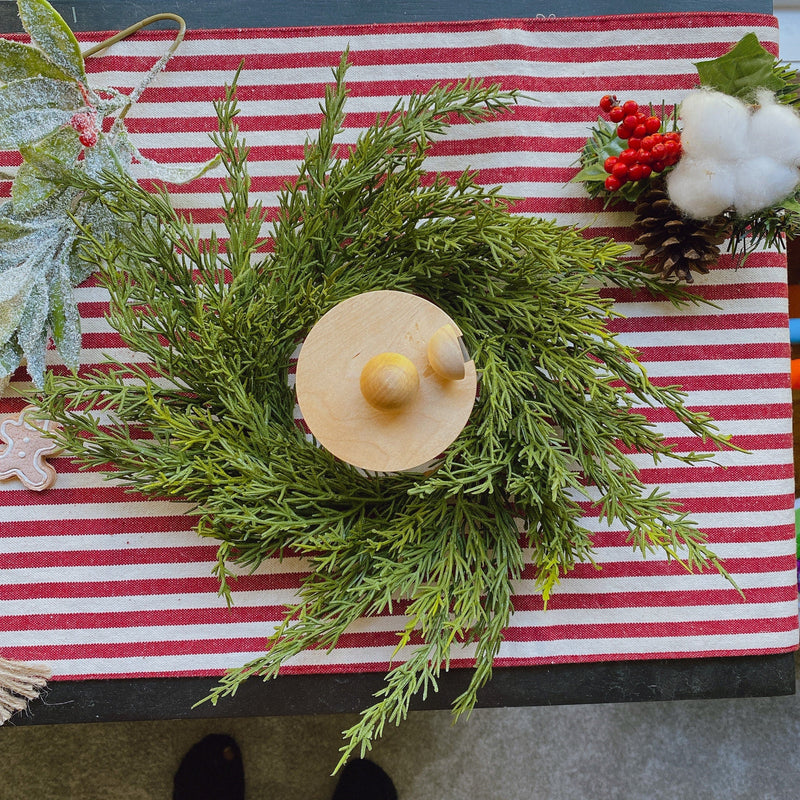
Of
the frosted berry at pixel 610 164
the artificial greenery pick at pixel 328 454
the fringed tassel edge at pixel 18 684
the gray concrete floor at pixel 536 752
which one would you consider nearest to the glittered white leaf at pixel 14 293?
the artificial greenery pick at pixel 328 454

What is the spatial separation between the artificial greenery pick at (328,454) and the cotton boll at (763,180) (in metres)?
0.19

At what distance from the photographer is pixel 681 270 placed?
2.81ft

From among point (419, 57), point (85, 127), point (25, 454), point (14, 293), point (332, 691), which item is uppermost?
point (419, 57)

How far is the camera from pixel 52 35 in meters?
0.79

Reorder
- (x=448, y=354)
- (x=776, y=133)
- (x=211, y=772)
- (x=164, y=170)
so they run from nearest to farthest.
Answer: (x=448, y=354) → (x=776, y=133) → (x=164, y=170) → (x=211, y=772)

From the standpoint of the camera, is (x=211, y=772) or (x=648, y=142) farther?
(x=211, y=772)

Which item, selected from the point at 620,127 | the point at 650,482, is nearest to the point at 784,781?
the point at 650,482

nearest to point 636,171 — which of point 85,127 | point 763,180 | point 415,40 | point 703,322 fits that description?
point 763,180

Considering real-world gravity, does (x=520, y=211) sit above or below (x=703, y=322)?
above

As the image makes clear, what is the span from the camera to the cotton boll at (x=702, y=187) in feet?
2.56

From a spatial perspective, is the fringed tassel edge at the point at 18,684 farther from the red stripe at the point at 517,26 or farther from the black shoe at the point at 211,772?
the red stripe at the point at 517,26

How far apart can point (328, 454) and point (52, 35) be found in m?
0.62

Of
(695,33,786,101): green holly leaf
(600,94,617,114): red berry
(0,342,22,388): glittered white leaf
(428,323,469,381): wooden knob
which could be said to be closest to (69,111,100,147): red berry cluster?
(0,342,22,388): glittered white leaf

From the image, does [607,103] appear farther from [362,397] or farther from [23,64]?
[23,64]
